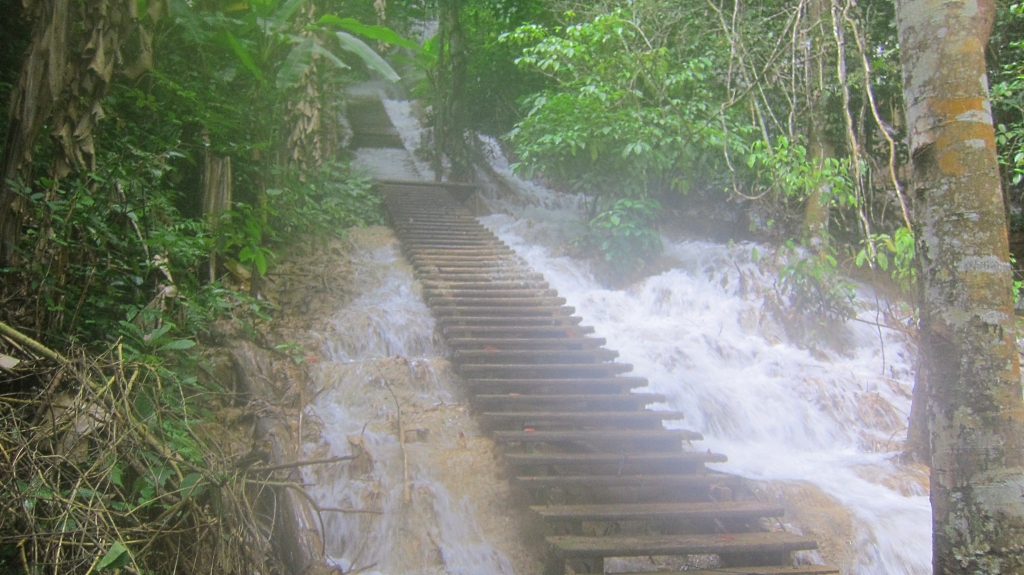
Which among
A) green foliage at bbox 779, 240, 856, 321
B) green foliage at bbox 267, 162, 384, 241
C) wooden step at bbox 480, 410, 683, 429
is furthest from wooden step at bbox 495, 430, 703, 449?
green foliage at bbox 779, 240, 856, 321

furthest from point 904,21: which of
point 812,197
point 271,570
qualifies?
point 812,197

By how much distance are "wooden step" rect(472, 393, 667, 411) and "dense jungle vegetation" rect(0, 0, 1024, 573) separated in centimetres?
177

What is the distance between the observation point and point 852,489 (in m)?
4.97

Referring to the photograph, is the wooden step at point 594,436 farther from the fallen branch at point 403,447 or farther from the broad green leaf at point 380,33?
the broad green leaf at point 380,33

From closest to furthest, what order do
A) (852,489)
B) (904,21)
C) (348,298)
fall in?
(904,21), (852,489), (348,298)

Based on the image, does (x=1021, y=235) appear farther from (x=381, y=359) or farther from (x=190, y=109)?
(x=190, y=109)

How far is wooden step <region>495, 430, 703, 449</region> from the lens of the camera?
A: 4.55 m

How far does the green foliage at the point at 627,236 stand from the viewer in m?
9.34

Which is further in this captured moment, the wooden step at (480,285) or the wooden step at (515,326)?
the wooden step at (480,285)

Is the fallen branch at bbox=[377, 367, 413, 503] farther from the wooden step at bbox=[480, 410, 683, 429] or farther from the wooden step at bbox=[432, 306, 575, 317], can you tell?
the wooden step at bbox=[432, 306, 575, 317]

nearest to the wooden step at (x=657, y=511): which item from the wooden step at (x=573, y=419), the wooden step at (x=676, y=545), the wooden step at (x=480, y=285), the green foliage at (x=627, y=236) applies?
the wooden step at (x=676, y=545)

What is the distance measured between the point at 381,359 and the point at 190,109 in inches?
99.0

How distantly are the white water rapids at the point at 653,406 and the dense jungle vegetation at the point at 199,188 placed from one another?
0.70 m

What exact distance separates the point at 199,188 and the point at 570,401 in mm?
3349
